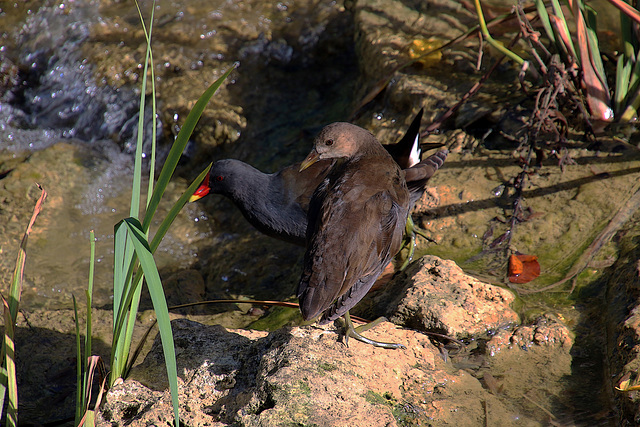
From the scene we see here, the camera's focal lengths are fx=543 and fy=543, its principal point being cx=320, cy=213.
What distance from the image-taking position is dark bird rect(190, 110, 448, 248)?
3.49 m

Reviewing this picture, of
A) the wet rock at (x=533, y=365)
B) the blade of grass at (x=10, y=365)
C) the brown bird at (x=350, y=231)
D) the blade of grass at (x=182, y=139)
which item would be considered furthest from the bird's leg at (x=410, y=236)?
the blade of grass at (x=10, y=365)

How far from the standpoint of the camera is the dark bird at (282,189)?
3492mm

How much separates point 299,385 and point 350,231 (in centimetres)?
84

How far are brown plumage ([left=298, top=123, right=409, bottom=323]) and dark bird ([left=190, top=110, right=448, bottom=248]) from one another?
1.55 ft

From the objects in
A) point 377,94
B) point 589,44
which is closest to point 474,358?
point 589,44

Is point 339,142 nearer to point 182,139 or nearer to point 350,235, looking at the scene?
point 350,235

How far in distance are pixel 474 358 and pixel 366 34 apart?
3456 mm

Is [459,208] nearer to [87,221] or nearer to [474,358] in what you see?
[474,358]

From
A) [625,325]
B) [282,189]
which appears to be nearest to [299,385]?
[625,325]

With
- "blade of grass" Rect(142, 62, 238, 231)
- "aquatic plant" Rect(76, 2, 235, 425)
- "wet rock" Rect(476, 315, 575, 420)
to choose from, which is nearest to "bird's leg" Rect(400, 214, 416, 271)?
"wet rock" Rect(476, 315, 575, 420)

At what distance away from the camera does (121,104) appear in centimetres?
571

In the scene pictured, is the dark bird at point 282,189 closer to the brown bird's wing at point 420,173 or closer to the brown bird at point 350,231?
the brown bird's wing at point 420,173

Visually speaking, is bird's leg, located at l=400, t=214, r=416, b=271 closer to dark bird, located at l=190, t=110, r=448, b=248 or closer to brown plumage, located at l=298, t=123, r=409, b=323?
dark bird, located at l=190, t=110, r=448, b=248

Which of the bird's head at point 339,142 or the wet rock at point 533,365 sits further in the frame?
the bird's head at point 339,142
